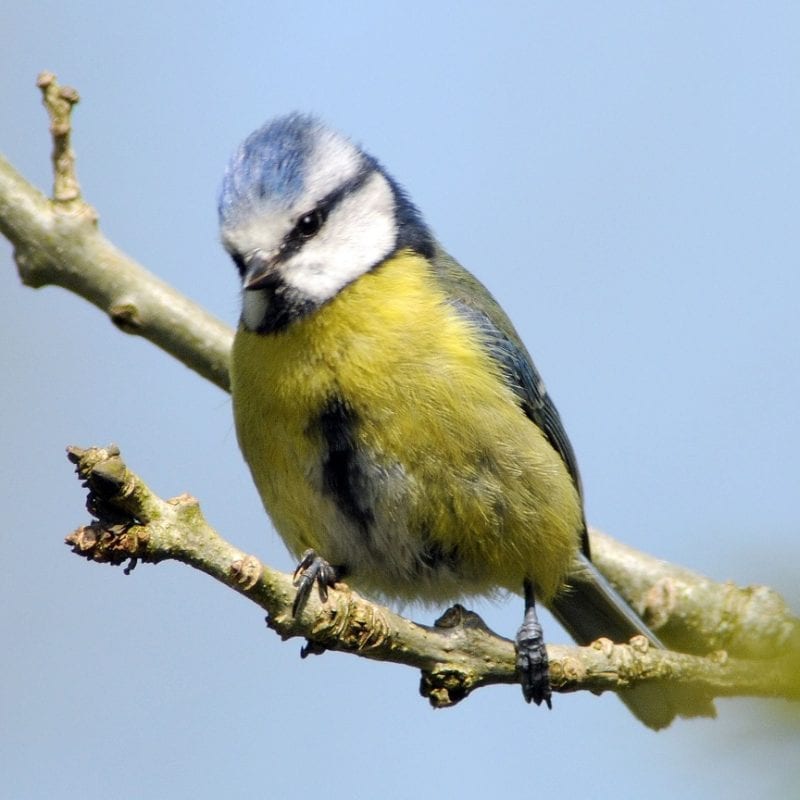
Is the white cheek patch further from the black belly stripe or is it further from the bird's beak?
the black belly stripe

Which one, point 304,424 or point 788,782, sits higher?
point 304,424

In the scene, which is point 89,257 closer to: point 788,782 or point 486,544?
point 486,544

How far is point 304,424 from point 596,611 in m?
1.26

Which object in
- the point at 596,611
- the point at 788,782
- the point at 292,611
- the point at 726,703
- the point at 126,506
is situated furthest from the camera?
the point at 596,611

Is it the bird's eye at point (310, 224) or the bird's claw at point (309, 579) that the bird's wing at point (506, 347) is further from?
the bird's claw at point (309, 579)

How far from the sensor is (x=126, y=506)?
5.39 feet

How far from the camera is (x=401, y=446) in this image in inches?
106

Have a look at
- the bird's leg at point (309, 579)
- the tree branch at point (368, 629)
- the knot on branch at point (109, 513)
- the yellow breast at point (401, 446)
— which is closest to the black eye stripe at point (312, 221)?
the yellow breast at point (401, 446)

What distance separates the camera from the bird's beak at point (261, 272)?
2749 millimetres

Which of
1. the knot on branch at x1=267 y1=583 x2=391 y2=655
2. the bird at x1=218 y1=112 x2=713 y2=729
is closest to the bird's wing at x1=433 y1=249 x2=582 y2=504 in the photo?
the bird at x1=218 y1=112 x2=713 y2=729

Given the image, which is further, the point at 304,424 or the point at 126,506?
the point at 304,424

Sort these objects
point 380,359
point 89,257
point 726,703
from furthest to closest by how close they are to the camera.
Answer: point 89,257 < point 380,359 < point 726,703

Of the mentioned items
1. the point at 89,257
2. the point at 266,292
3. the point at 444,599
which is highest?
the point at 89,257

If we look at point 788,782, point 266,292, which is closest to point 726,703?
point 788,782
